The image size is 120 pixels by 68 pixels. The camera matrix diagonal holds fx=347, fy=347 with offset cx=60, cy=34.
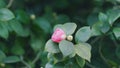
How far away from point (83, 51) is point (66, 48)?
7 centimetres

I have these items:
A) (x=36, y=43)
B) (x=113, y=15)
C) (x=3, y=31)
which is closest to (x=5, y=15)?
(x=3, y=31)

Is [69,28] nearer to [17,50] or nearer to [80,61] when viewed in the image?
[80,61]

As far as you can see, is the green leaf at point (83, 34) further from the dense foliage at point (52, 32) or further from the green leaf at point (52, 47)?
the green leaf at point (52, 47)

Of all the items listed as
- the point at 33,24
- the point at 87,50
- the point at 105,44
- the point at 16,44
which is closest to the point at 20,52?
the point at 16,44

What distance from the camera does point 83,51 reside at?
140cm

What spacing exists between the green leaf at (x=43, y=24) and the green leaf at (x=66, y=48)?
0.59 meters

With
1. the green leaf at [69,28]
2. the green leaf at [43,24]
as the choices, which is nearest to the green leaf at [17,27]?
the green leaf at [43,24]

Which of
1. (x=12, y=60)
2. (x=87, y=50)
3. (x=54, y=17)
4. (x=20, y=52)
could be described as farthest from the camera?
(x=54, y=17)

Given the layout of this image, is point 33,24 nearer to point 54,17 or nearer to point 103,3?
point 54,17

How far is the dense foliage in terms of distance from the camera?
4.68 ft

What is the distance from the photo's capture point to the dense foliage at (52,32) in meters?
1.43

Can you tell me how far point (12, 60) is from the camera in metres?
1.77

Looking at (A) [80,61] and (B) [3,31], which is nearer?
(A) [80,61]

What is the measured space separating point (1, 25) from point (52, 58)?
386 mm
